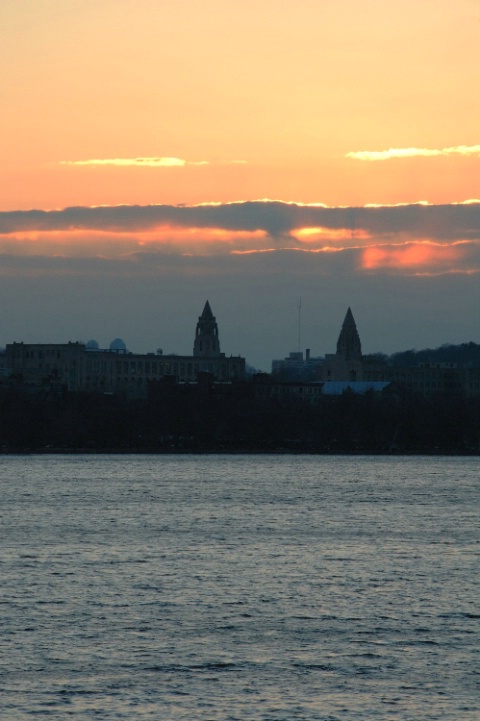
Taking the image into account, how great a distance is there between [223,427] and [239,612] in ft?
410

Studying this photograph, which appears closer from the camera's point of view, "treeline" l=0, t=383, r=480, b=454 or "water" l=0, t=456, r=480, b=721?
"water" l=0, t=456, r=480, b=721

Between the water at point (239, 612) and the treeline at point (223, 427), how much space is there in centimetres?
8144

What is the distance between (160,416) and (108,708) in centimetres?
13411

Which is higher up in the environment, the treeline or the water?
the treeline

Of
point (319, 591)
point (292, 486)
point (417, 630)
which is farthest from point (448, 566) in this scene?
point (292, 486)

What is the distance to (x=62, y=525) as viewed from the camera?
207ft

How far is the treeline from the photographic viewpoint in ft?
515

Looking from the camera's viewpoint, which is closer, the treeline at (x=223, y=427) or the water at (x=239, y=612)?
the water at (x=239, y=612)

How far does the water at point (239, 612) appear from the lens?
2864 cm

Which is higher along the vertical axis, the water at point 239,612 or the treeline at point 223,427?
the treeline at point 223,427

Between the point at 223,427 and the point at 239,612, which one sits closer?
the point at 239,612

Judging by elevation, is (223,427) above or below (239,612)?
above

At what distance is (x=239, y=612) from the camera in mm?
37719

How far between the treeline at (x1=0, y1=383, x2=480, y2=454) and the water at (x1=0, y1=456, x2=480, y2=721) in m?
81.4
